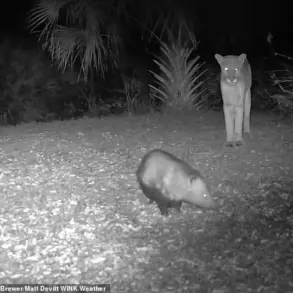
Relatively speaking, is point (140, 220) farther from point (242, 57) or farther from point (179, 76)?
point (179, 76)

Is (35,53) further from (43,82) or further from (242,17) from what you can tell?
(242,17)

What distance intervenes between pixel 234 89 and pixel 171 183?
2.67 m

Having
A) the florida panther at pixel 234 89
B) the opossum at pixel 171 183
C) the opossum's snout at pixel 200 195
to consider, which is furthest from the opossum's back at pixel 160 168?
the florida panther at pixel 234 89

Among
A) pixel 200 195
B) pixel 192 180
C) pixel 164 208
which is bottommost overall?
pixel 164 208

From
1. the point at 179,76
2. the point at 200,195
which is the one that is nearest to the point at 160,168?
the point at 200,195

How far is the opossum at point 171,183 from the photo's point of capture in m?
5.00

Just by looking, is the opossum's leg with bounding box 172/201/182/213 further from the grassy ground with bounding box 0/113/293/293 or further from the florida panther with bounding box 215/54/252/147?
the florida panther with bounding box 215/54/252/147

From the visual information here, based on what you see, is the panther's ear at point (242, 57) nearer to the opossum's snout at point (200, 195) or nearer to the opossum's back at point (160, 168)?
the opossum's back at point (160, 168)

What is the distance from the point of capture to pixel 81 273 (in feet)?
13.7

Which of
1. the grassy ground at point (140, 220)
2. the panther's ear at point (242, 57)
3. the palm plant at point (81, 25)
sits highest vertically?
the palm plant at point (81, 25)

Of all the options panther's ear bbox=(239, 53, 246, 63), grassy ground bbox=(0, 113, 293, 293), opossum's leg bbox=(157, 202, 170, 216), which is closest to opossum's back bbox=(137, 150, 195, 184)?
opossum's leg bbox=(157, 202, 170, 216)

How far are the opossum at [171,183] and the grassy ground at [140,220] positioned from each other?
0.60 ft

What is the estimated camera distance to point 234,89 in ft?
24.0

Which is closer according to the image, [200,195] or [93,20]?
[200,195]
